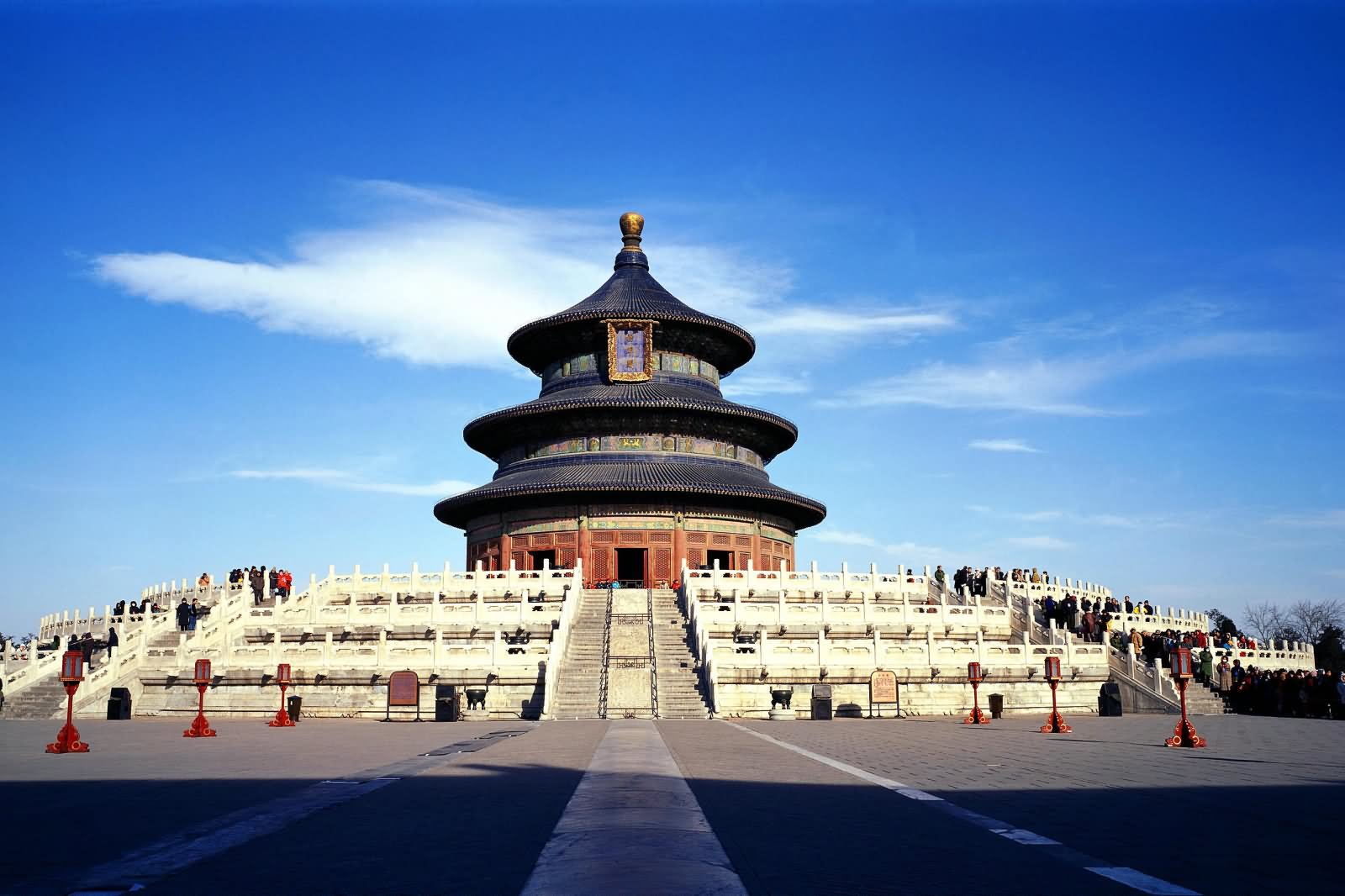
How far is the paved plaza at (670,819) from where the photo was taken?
672 centimetres

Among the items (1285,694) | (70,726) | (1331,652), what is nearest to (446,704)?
(70,726)

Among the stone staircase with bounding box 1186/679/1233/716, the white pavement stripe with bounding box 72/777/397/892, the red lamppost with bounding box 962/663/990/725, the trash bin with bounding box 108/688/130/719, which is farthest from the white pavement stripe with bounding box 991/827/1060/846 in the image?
the trash bin with bounding box 108/688/130/719

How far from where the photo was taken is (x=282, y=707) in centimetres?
2609

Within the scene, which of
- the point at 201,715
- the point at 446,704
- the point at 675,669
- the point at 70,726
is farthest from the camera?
the point at 675,669

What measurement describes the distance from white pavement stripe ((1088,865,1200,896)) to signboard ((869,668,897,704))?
71.7 feet

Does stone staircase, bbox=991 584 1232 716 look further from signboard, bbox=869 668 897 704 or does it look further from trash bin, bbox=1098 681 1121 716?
signboard, bbox=869 668 897 704

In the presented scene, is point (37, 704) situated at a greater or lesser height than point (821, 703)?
greater

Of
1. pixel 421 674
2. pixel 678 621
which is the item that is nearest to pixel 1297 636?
pixel 678 621

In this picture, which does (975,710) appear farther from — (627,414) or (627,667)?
(627,414)

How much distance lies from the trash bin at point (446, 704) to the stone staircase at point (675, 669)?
492cm

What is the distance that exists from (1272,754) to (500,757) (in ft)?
38.3

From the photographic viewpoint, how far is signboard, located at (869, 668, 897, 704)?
28625 millimetres

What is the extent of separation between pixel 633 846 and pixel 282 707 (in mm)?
20802

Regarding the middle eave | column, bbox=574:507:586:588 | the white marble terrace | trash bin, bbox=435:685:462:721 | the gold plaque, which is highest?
the gold plaque
